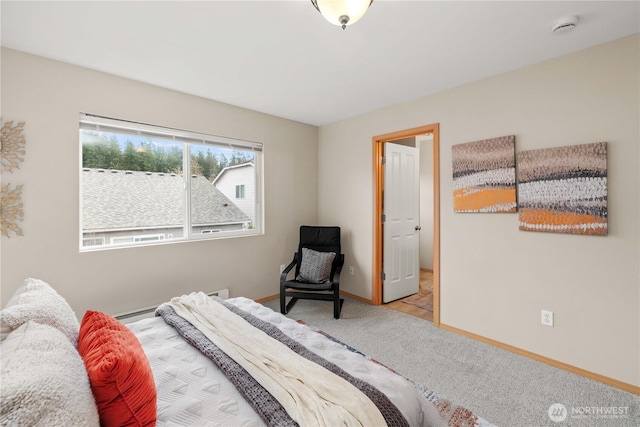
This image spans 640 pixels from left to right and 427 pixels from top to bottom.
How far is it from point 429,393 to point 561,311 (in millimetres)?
1306

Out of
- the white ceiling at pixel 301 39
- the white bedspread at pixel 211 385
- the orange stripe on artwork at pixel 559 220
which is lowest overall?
the white bedspread at pixel 211 385

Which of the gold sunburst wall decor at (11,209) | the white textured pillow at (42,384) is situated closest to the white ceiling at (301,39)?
the gold sunburst wall decor at (11,209)

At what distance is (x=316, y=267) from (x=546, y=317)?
Result: 2247mm

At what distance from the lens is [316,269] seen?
3.52 meters

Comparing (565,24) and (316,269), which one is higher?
(565,24)

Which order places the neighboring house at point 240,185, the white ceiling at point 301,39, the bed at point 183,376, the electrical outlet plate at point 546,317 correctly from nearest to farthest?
1. the bed at point 183,376
2. the white ceiling at point 301,39
3. the electrical outlet plate at point 546,317
4. the neighboring house at point 240,185

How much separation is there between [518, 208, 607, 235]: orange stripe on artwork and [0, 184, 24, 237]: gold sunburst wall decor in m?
4.09

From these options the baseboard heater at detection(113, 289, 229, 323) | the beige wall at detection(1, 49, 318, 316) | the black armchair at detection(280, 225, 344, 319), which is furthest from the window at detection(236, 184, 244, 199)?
the baseboard heater at detection(113, 289, 229, 323)

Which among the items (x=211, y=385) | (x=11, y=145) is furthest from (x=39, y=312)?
(x=11, y=145)

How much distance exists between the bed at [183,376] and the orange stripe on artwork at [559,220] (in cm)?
187

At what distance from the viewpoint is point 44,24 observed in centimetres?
192

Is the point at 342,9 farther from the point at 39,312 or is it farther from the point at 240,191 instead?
→ the point at 240,191

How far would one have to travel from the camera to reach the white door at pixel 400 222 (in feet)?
12.5

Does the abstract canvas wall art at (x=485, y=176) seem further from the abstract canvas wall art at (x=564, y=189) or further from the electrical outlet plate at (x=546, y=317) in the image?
the electrical outlet plate at (x=546, y=317)
